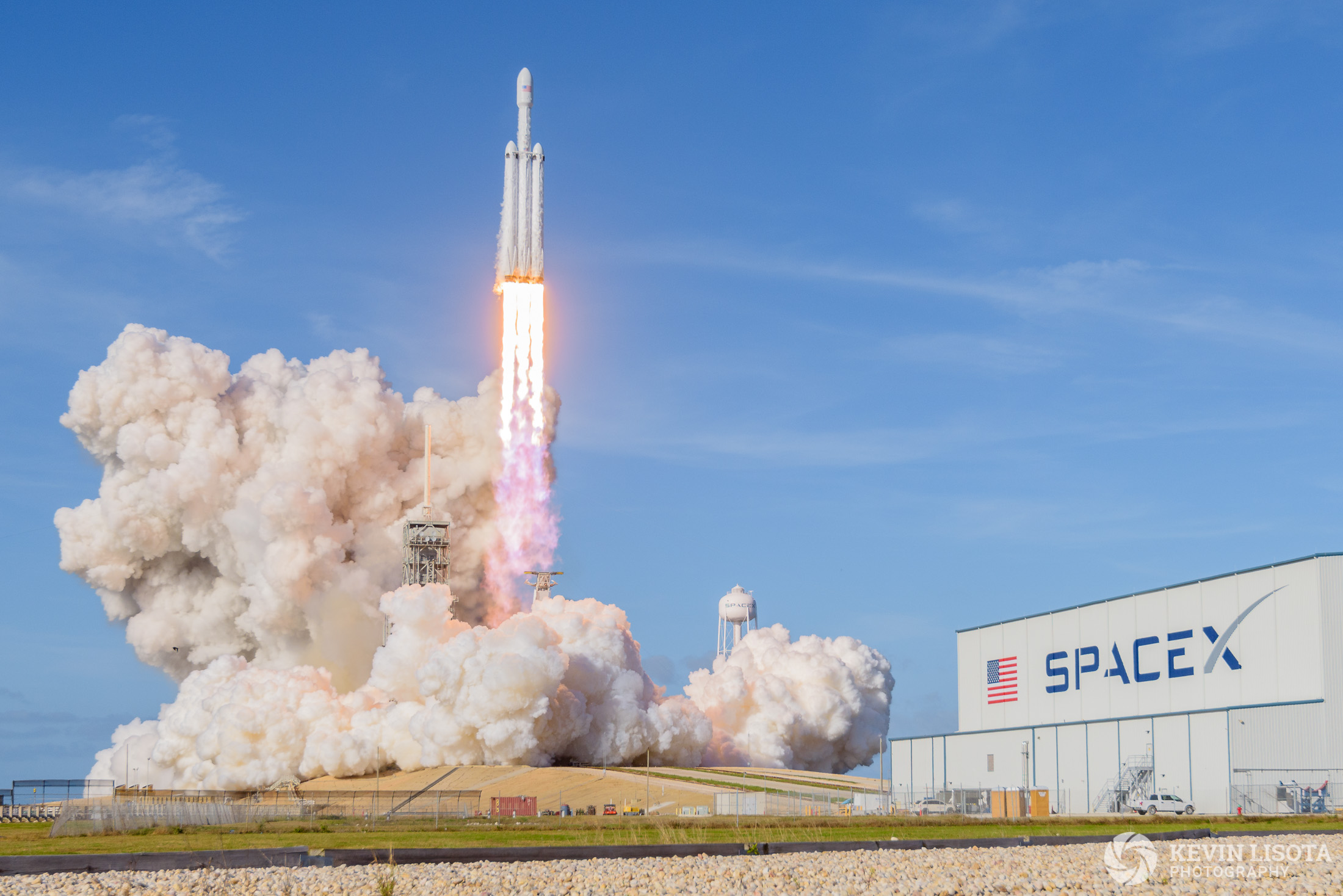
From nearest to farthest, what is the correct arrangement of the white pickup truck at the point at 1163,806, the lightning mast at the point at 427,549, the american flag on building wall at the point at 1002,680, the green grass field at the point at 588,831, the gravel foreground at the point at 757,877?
the gravel foreground at the point at 757,877 → the green grass field at the point at 588,831 → the white pickup truck at the point at 1163,806 → the american flag on building wall at the point at 1002,680 → the lightning mast at the point at 427,549

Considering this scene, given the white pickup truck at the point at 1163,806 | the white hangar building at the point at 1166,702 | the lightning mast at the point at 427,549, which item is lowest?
the white pickup truck at the point at 1163,806

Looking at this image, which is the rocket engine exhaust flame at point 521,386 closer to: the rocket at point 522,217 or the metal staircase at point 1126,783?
the rocket at point 522,217

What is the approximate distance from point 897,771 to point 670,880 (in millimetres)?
52457

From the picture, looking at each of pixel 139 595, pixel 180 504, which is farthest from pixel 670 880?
pixel 139 595

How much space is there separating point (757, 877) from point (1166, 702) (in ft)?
125

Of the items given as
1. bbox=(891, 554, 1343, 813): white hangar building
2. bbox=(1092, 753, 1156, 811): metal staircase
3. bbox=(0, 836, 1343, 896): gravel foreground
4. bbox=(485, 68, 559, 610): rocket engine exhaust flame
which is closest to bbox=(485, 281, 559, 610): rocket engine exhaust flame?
bbox=(485, 68, 559, 610): rocket engine exhaust flame

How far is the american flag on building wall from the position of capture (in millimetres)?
69125

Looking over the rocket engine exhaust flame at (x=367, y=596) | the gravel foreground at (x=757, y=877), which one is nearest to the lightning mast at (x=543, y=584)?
the rocket engine exhaust flame at (x=367, y=596)

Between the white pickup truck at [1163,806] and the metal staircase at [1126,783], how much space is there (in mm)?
1662

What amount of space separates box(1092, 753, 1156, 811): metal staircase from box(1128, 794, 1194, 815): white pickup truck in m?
1.66

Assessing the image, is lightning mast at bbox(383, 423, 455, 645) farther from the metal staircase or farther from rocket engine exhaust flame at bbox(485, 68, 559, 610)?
the metal staircase

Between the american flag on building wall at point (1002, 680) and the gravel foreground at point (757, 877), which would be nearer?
the gravel foreground at point (757, 877)

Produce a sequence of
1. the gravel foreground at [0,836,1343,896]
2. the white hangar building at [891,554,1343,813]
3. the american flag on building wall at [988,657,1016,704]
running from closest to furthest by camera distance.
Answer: the gravel foreground at [0,836,1343,896] → the white hangar building at [891,554,1343,813] → the american flag on building wall at [988,657,1016,704]

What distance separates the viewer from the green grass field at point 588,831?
33.5m
